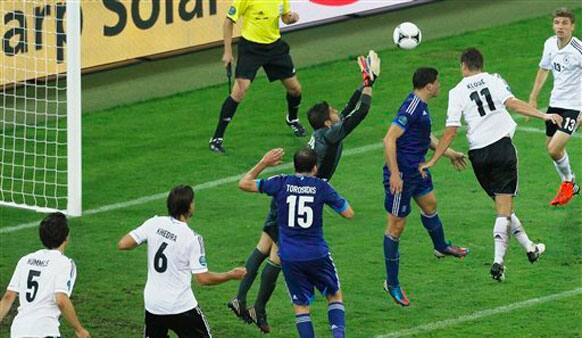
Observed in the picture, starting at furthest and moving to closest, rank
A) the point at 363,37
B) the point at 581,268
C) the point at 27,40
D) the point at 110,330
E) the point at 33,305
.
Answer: the point at 363,37
the point at 27,40
the point at 581,268
the point at 110,330
the point at 33,305

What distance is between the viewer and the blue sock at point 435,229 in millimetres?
15094

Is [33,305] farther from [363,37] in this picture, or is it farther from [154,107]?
[363,37]

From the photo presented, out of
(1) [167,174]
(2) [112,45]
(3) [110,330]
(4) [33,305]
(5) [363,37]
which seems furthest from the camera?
(5) [363,37]

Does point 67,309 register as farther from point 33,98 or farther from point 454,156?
point 33,98

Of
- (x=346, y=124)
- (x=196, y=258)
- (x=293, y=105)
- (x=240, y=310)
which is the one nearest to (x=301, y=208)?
(x=196, y=258)

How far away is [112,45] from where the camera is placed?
22.8 metres

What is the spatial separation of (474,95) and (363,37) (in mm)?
10066

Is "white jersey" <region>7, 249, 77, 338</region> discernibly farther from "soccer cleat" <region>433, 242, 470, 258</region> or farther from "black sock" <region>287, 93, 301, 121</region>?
"black sock" <region>287, 93, 301, 121</region>

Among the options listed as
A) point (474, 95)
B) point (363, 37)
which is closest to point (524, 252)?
point (474, 95)

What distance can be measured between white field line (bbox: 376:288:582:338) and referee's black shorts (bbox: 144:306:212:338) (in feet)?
7.35

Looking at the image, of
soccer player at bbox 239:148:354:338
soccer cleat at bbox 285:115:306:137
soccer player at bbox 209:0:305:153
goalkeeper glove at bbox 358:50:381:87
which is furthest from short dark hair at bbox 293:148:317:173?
soccer cleat at bbox 285:115:306:137

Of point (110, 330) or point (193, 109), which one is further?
point (193, 109)

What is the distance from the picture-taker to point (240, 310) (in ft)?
47.5

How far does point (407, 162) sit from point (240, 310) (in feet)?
6.77
